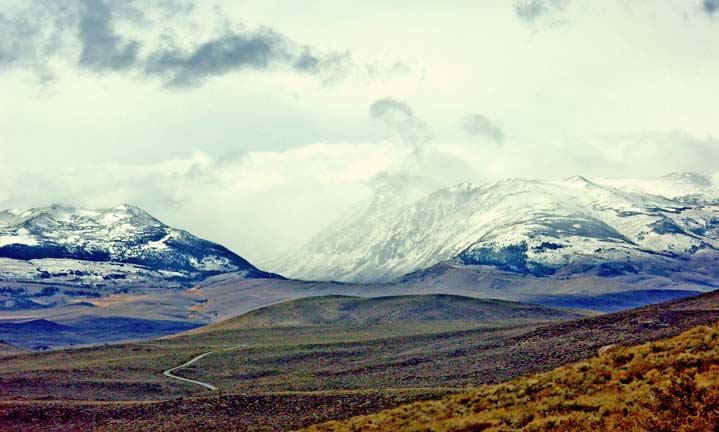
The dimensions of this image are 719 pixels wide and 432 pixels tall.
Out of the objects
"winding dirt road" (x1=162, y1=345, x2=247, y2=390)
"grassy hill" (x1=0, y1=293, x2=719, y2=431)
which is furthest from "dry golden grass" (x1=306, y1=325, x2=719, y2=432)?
"winding dirt road" (x1=162, y1=345, x2=247, y2=390)

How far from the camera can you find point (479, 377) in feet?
332

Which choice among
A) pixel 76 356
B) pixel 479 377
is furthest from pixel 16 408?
pixel 76 356

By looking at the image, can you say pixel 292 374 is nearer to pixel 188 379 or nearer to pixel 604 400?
pixel 188 379

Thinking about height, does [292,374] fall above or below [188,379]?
above

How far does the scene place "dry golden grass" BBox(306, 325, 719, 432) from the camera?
36.6 metres

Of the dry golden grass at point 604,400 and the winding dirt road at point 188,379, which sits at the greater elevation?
the dry golden grass at point 604,400

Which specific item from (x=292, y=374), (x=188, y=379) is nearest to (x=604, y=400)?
(x=292, y=374)

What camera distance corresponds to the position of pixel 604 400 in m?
41.5

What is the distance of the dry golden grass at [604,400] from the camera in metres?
36.6

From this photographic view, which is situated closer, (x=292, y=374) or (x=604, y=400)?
(x=604, y=400)

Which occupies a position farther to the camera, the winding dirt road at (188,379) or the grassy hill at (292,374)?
the winding dirt road at (188,379)

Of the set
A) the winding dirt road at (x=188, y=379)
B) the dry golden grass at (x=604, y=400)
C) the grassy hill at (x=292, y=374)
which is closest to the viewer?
the dry golden grass at (x=604, y=400)

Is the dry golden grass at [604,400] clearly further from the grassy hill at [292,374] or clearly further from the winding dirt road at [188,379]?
the winding dirt road at [188,379]

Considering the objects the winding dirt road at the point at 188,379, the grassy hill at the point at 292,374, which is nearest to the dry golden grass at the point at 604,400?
the grassy hill at the point at 292,374
